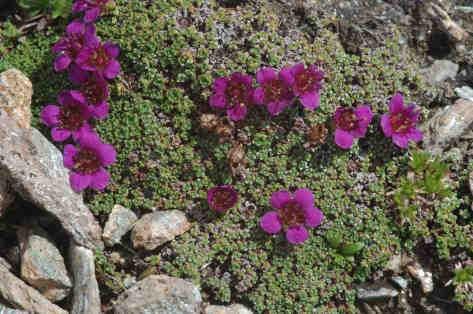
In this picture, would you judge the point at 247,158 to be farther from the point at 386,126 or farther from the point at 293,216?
the point at 386,126

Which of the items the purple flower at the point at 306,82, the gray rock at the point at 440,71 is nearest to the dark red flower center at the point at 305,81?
the purple flower at the point at 306,82

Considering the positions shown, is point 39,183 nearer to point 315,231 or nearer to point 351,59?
point 315,231

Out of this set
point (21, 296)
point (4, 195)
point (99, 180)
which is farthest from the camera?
point (99, 180)

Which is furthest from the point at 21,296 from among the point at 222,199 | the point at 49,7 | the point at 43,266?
the point at 49,7

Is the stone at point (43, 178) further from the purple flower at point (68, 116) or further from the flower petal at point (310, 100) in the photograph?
the flower petal at point (310, 100)

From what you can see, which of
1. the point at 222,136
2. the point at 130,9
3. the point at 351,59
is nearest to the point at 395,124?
the point at 351,59

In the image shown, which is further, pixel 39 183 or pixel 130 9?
pixel 130 9

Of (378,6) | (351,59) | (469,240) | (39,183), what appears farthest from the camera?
(378,6)

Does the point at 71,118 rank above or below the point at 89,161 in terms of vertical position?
above
